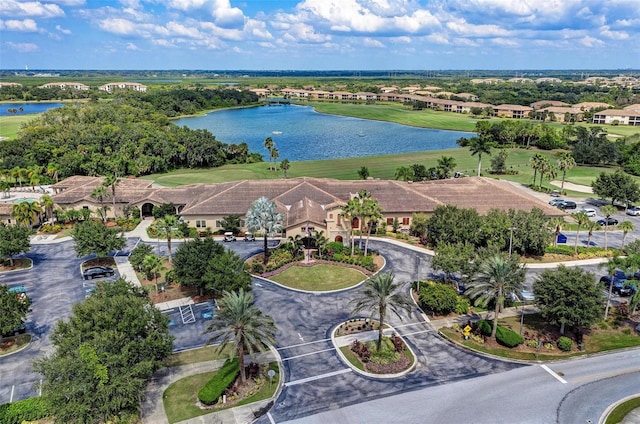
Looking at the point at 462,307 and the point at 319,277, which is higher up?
the point at 462,307

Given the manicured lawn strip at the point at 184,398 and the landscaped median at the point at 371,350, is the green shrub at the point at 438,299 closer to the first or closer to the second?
the landscaped median at the point at 371,350

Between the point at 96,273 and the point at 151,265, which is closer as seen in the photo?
the point at 151,265

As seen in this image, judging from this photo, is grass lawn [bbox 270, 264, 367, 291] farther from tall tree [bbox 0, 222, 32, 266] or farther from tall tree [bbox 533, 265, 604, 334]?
tall tree [bbox 0, 222, 32, 266]

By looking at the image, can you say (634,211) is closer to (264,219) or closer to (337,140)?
(264,219)

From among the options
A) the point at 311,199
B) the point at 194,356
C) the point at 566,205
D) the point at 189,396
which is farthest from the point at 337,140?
the point at 189,396

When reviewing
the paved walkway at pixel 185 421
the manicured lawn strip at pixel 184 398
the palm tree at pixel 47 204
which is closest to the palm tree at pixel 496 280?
the paved walkway at pixel 185 421

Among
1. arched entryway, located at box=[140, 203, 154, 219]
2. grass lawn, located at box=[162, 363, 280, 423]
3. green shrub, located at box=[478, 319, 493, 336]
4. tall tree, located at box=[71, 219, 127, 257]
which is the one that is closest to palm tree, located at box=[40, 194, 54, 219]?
arched entryway, located at box=[140, 203, 154, 219]
